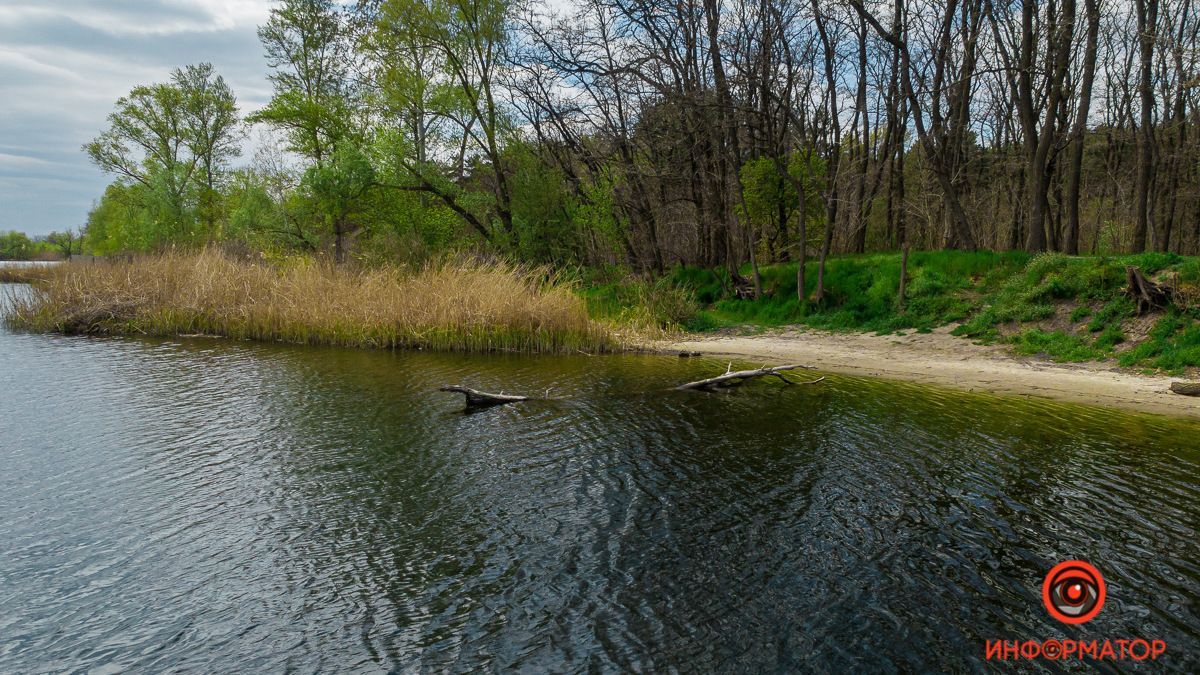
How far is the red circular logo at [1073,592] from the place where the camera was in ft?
14.1

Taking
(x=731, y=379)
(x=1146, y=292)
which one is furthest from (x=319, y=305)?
(x=1146, y=292)

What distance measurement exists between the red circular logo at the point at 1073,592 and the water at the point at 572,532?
107mm

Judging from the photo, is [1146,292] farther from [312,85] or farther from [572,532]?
[312,85]

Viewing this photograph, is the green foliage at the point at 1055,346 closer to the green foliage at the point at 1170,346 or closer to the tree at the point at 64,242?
the green foliage at the point at 1170,346

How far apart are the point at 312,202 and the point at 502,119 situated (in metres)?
8.67

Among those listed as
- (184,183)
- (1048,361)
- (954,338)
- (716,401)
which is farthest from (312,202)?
(1048,361)

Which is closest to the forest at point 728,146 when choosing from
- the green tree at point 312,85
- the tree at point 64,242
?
the green tree at point 312,85

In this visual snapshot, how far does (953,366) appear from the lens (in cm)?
1312

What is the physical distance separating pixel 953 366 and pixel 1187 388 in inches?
143

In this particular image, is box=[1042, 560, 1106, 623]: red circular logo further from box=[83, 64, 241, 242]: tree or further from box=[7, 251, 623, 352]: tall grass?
box=[83, 64, 241, 242]: tree

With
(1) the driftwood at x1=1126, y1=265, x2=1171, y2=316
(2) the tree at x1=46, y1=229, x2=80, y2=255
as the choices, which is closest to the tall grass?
(1) the driftwood at x1=1126, y1=265, x2=1171, y2=316

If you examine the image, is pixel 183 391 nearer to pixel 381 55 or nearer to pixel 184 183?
pixel 381 55

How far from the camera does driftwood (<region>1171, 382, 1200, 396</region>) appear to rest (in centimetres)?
1010

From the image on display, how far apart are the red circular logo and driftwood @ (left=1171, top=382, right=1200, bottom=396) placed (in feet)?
25.3
